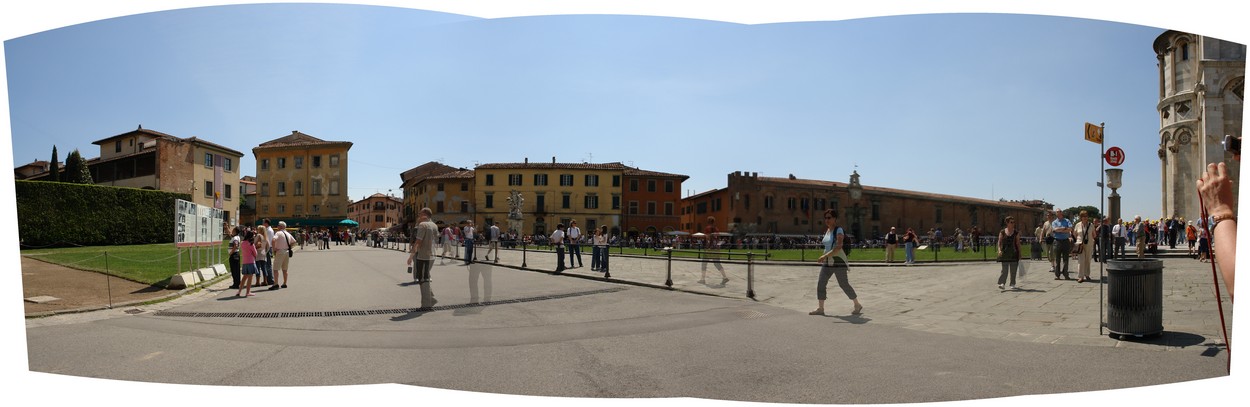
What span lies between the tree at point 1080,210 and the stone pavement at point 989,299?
1.70 ft

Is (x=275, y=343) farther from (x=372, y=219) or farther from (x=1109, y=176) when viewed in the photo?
(x=1109, y=176)

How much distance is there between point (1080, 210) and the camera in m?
5.26

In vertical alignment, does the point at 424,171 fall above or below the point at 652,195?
above

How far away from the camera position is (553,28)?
5.59 meters

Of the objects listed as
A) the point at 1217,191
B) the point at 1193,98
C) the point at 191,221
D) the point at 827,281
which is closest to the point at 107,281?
the point at 191,221

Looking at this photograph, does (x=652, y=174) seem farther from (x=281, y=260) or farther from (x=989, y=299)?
(x=281, y=260)

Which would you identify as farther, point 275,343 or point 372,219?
point 372,219

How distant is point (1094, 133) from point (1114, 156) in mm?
259

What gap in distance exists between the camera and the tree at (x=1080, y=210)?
518 cm

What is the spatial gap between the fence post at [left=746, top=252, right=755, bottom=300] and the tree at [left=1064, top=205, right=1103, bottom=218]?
118 inches

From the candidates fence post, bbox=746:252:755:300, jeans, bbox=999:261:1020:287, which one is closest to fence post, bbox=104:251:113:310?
fence post, bbox=746:252:755:300

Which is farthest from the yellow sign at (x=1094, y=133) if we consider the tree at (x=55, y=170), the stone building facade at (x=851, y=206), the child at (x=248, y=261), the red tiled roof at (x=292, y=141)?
the child at (x=248, y=261)

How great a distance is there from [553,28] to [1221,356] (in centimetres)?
638

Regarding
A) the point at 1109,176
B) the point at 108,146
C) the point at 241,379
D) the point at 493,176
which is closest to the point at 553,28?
the point at 493,176
